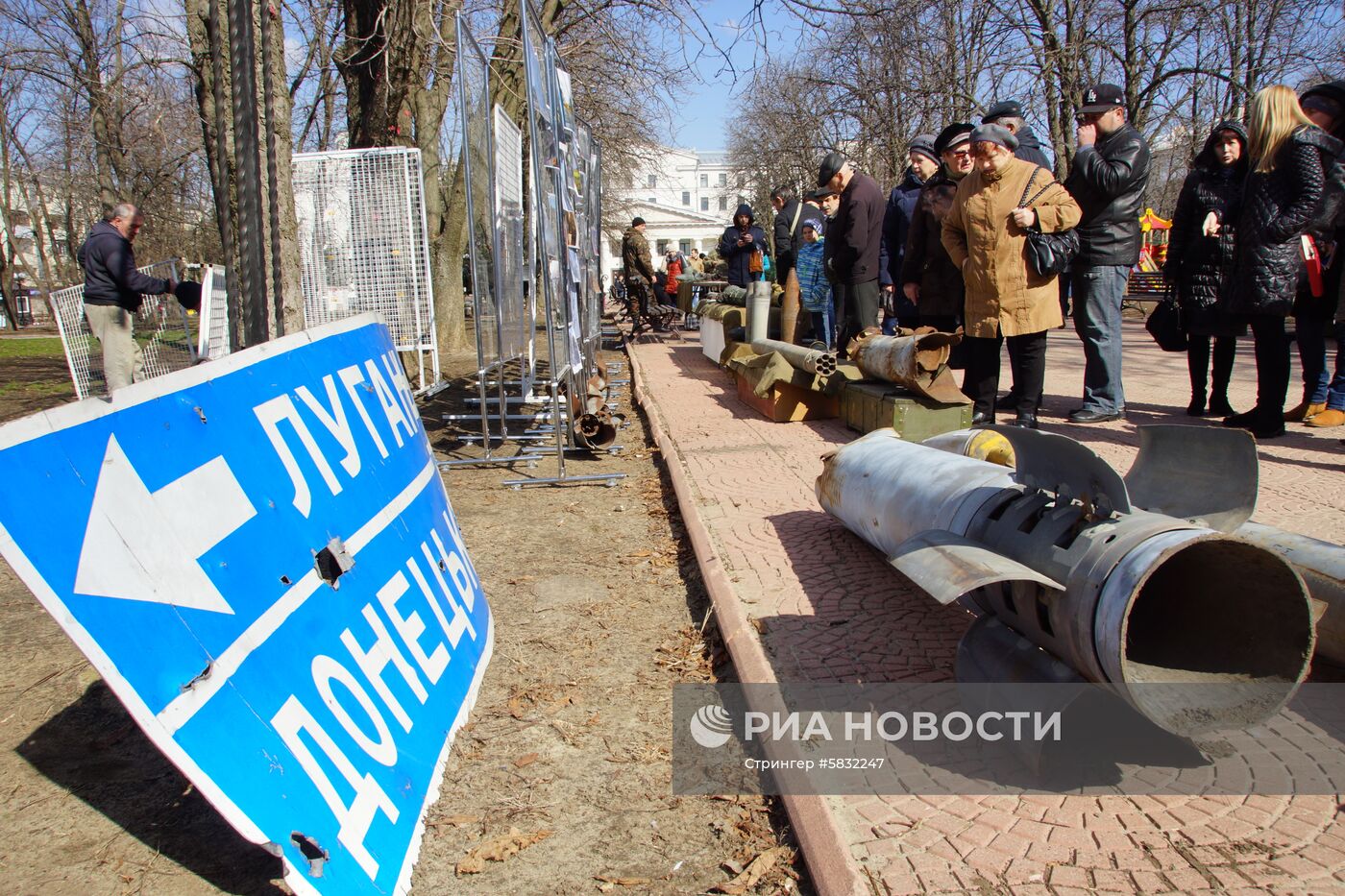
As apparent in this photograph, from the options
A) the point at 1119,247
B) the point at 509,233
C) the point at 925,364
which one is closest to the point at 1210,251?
the point at 1119,247

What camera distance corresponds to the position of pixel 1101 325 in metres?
6.64

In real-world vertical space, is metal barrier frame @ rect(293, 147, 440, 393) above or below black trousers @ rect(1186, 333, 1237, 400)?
above

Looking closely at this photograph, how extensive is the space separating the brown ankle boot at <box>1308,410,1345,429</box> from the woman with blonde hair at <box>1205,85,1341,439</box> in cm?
58

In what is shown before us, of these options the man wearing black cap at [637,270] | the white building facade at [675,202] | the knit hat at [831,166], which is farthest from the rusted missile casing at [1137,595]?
the white building facade at [675,202]

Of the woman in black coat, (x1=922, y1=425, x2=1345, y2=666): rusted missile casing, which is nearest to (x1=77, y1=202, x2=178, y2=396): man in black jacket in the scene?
(x1=922, y1=425, x2=1345, y2=666): rusted missile casing

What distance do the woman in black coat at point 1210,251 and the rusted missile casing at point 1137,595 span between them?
4.57m

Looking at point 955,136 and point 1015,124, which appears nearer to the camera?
point 955,136

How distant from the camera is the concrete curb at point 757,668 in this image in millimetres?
2021

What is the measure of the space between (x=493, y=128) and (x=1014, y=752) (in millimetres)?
6130

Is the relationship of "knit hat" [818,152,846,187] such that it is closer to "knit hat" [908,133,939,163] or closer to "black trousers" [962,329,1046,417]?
"knit hat" [908,133,939,163]

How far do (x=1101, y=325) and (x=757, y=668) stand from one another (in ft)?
16.2

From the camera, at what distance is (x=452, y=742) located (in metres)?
2.70

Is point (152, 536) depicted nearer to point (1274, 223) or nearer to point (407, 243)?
point (1274, 223)

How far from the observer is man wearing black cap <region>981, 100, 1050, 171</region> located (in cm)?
661
